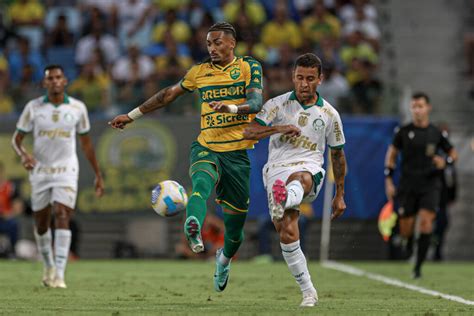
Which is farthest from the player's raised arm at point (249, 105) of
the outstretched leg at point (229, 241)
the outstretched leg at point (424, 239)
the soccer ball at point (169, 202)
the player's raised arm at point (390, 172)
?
the outstretched leg at point (424, 239)

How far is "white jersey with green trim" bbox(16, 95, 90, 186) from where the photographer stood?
43.4 feet

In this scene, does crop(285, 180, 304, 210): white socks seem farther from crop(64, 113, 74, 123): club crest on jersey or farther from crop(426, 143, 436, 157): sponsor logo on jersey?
crop(426, 143, 436, 157): sponsor logo on jersey

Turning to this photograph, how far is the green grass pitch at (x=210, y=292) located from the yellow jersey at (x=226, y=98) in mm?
1533

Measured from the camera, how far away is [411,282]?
46.9 feet

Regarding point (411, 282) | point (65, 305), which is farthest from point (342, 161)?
point (411, 282)

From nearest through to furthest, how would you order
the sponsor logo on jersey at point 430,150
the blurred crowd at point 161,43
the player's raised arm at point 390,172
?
the player's raised arm at point 390,172 < the sponsor logo on jersey at point 430,150 < the blurred crowd at point 161,43

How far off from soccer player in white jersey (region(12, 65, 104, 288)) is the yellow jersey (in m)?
3.21

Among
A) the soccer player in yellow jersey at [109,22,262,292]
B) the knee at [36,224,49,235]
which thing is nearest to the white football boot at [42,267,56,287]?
the knee at [36,224,49,235]

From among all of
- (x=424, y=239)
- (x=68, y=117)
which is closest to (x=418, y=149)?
(x=424, y=239)

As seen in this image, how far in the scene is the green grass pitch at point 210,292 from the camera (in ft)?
30.5

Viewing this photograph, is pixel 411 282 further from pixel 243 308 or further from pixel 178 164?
pixel 178 164

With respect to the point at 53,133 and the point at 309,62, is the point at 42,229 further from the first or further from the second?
the point at 309,62

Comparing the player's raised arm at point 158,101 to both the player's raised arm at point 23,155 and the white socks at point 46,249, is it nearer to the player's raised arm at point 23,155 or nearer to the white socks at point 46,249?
the player's raised arm at point 23,155

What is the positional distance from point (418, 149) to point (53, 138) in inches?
219
